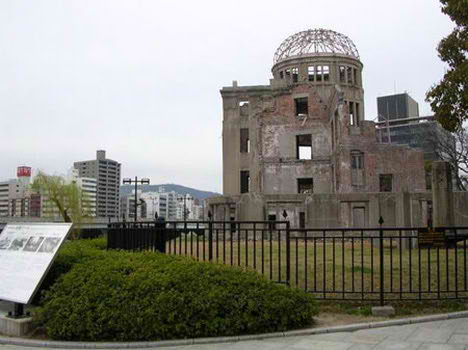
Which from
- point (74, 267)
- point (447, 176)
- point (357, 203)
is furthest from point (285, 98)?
point (74, 267)

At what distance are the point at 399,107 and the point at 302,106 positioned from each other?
7308 centimetres

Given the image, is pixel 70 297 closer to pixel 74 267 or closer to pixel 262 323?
pixel 74 267

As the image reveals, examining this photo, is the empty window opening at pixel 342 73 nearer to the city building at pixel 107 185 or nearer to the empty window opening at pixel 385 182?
the empty window opening at pixel 385 182

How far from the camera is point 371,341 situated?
631 centimetres

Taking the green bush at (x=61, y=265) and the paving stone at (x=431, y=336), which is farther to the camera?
the green bush at (x=61, y=265)

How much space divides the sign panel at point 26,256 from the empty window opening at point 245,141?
39104 millimetres

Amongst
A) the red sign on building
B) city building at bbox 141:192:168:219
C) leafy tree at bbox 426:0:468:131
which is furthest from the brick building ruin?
city building at bbox 141:192:168:219

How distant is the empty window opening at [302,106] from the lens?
4280 cm

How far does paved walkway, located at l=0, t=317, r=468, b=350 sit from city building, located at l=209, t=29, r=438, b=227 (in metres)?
16.2

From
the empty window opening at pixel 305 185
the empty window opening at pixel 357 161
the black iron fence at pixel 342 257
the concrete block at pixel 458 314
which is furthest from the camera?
the empty window opening at pixel 305 185

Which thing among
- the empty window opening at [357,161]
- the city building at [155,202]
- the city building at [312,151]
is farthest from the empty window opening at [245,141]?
the city building at [155,202]

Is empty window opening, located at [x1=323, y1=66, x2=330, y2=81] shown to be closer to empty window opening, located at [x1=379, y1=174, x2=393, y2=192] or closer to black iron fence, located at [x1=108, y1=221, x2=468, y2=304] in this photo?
empty window opening, located at [x1=379, y1=174, x2=393, y2=192]

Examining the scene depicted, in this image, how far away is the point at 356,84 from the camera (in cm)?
4728

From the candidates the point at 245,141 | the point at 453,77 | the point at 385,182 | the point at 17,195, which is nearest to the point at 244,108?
the point at 245,141
